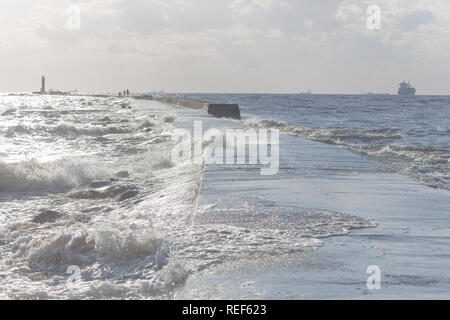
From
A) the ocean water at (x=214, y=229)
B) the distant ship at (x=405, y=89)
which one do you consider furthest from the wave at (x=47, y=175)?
the distant ship at (x=405, y=89)

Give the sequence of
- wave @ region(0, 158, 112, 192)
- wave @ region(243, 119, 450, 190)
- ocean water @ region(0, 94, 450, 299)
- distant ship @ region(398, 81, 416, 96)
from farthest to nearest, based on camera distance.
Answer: distant ship @ region(398, 81, 416, 96), wave @ region(243, 119, 450, 190), wave @ region(0, 158, 112, 192), ocean water @ region(0, 94, 450, 299)

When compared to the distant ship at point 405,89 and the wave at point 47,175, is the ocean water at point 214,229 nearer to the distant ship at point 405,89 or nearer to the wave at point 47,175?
the wave at point 47,175

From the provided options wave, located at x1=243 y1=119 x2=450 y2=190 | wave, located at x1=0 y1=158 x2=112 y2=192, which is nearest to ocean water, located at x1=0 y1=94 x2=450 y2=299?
wave, located at x1=0 y1=158 x2=112 y2=192

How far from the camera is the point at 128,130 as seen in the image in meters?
18.2

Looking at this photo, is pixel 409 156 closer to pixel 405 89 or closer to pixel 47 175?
pixel 47 175

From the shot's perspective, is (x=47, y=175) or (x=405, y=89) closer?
(x=47, y=175)

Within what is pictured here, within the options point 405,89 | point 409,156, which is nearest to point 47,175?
point 409,156

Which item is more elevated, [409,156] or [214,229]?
[214,229]

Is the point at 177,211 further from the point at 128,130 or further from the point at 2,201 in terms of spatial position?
the point at 128,130


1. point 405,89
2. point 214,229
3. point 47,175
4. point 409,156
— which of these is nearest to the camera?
point 214,229

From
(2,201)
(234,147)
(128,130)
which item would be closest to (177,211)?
(2,201)

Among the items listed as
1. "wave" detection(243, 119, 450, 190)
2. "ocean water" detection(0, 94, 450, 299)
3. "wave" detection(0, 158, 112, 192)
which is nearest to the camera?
"ocean water" detection(0, 94, 450, 299)

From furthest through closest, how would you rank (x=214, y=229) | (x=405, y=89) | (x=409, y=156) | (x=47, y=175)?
(x=405, y=89)
(x=409, y=156)
(x=47, y=175)
(x=214, y=229)

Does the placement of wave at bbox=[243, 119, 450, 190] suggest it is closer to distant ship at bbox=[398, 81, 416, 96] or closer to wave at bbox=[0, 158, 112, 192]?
wave at bbox=[0, 158, 112, 192]
